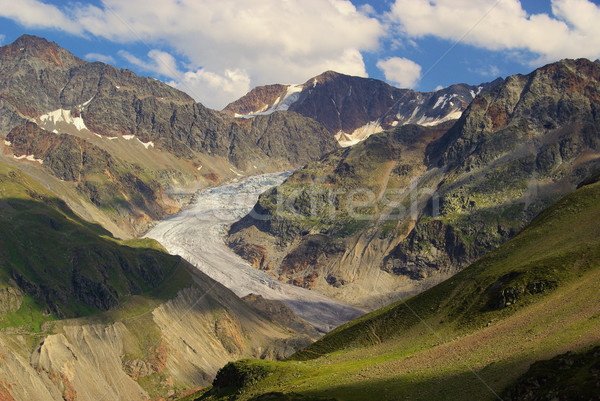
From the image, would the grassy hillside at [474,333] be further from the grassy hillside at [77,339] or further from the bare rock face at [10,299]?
the bare rock face at [10,299]

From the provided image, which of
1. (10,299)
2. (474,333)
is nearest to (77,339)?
(10,299)

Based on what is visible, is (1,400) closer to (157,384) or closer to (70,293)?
(157,384)

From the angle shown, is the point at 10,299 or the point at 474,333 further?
the point at 10,299

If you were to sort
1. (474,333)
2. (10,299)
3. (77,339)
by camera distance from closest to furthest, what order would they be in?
(474,333), (77,339), (10,299)

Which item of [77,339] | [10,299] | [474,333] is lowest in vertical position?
[474,333]

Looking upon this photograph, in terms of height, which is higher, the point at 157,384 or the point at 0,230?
the point at 0,230

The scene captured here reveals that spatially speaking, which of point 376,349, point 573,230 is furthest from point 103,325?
point 573,230

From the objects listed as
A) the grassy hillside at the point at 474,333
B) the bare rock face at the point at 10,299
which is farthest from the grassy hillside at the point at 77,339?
the grassy hillside at the point at 474,333

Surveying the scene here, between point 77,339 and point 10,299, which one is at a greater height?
point 10,299

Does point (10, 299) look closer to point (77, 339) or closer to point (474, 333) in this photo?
point (77, 339)
